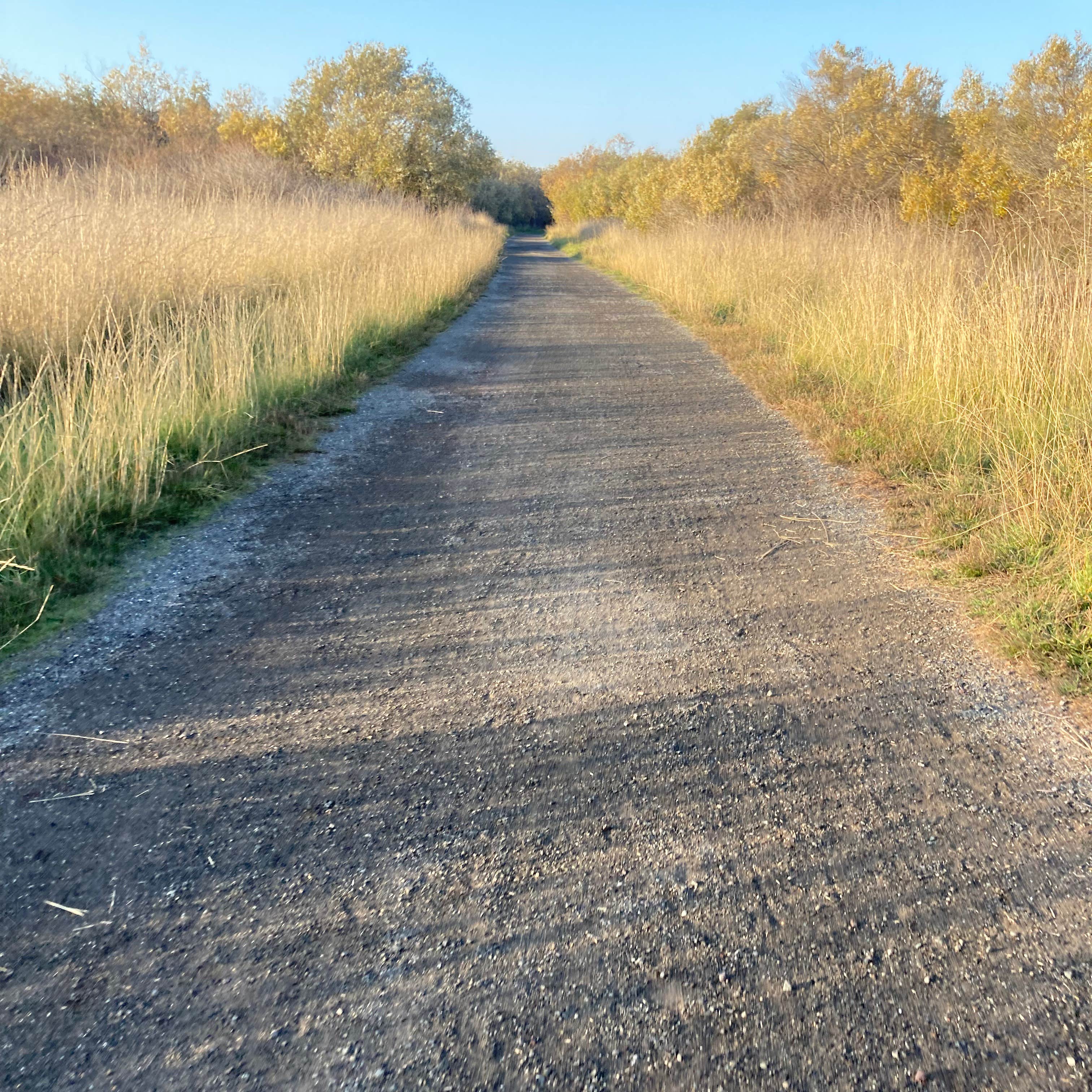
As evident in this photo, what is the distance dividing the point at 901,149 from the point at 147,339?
1312cm

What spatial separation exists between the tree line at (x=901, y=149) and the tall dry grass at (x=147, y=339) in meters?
7.57

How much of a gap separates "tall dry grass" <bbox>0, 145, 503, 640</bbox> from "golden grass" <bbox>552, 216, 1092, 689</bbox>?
4470 mm

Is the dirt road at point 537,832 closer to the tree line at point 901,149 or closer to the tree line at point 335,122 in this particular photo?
the tree line at point 901,149

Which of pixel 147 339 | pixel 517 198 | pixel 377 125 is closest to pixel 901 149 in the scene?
pixel 147 339

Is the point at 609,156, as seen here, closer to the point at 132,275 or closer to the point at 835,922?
the point at 132,275

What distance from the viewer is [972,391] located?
17.8ft

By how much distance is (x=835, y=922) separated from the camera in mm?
1942

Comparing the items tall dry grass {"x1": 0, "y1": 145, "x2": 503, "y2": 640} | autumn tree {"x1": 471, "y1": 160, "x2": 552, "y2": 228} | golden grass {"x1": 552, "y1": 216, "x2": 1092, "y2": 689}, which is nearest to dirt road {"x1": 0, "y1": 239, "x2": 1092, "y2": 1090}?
golden grass {"x1": 552, "y1": 216, "x2": 1092, "y2": 689}

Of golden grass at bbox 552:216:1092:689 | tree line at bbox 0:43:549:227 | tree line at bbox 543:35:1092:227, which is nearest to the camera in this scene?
golden grass at bbox 552:216:1092:689

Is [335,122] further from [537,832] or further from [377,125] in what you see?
[537,832]

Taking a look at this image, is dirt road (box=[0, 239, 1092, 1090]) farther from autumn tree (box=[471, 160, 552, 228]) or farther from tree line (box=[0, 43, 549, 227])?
autumn tree (box=[471, 160, 552, 228])

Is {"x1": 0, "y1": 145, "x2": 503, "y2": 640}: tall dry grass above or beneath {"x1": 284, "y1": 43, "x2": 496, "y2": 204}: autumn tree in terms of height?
beneath

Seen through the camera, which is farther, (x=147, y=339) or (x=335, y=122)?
(x=335, y=122)

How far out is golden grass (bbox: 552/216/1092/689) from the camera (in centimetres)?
358
